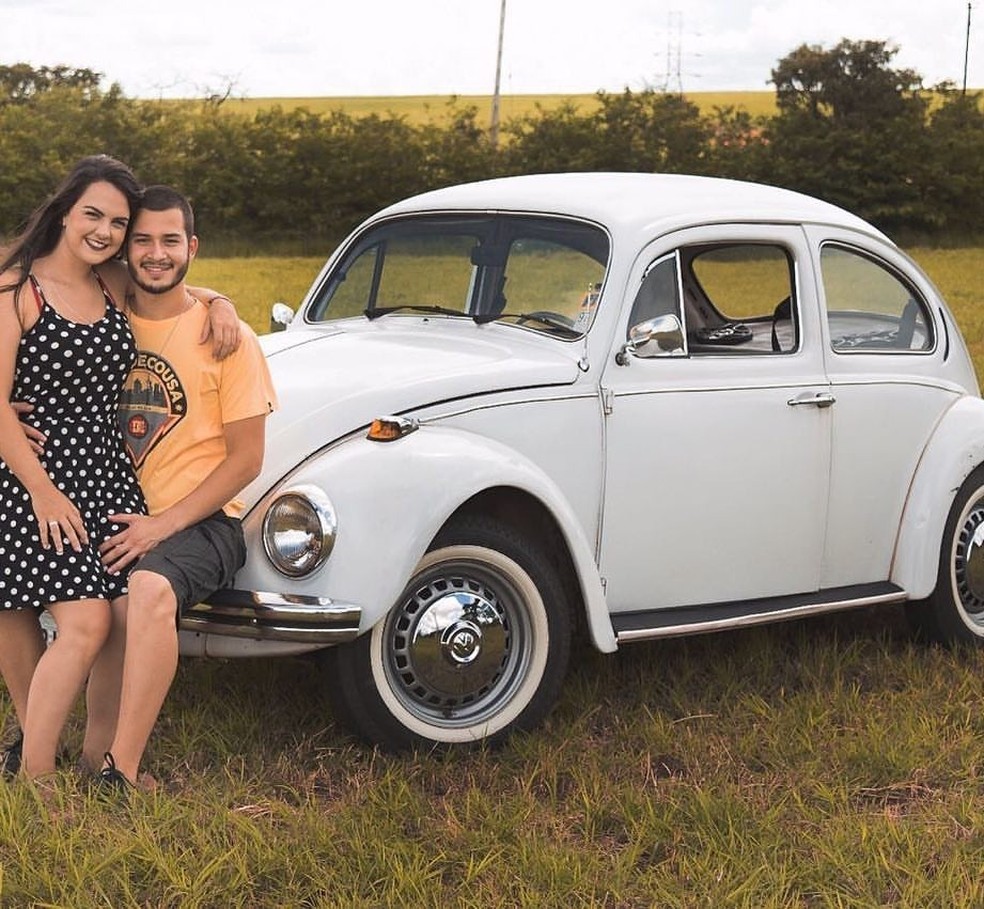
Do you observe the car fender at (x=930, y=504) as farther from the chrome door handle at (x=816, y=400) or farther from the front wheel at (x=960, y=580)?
the chrome door handle at (x=816, y=400)

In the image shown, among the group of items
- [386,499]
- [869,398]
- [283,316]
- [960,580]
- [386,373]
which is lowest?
[960,580]

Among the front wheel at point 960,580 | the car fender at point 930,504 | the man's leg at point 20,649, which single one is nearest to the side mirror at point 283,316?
the man's leg at point 20,649

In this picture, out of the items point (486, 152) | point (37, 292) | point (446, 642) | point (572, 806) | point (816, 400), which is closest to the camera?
point (37, 292)

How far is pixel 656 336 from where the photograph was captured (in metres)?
5.10

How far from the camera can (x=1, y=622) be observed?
4520 millimetres

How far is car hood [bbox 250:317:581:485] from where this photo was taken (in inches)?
189

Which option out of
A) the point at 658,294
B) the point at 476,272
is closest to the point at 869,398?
the point at 658,294

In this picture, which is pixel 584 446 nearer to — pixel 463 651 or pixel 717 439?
pixel 717 439

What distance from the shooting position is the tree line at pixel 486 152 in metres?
35.4

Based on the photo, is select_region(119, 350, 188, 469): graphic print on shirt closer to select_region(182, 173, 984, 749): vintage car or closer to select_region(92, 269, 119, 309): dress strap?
select_region(92, 269, 119, 309): dress strap

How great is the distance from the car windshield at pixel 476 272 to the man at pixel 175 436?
4.14ft

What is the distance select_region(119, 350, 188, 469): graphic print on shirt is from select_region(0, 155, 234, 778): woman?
64 millimetres

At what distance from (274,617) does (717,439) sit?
182cm

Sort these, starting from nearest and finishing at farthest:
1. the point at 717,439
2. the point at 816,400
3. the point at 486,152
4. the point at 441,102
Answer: the point at 717,439
the point at 816,400
the point at 486,152
the point at 441,102
